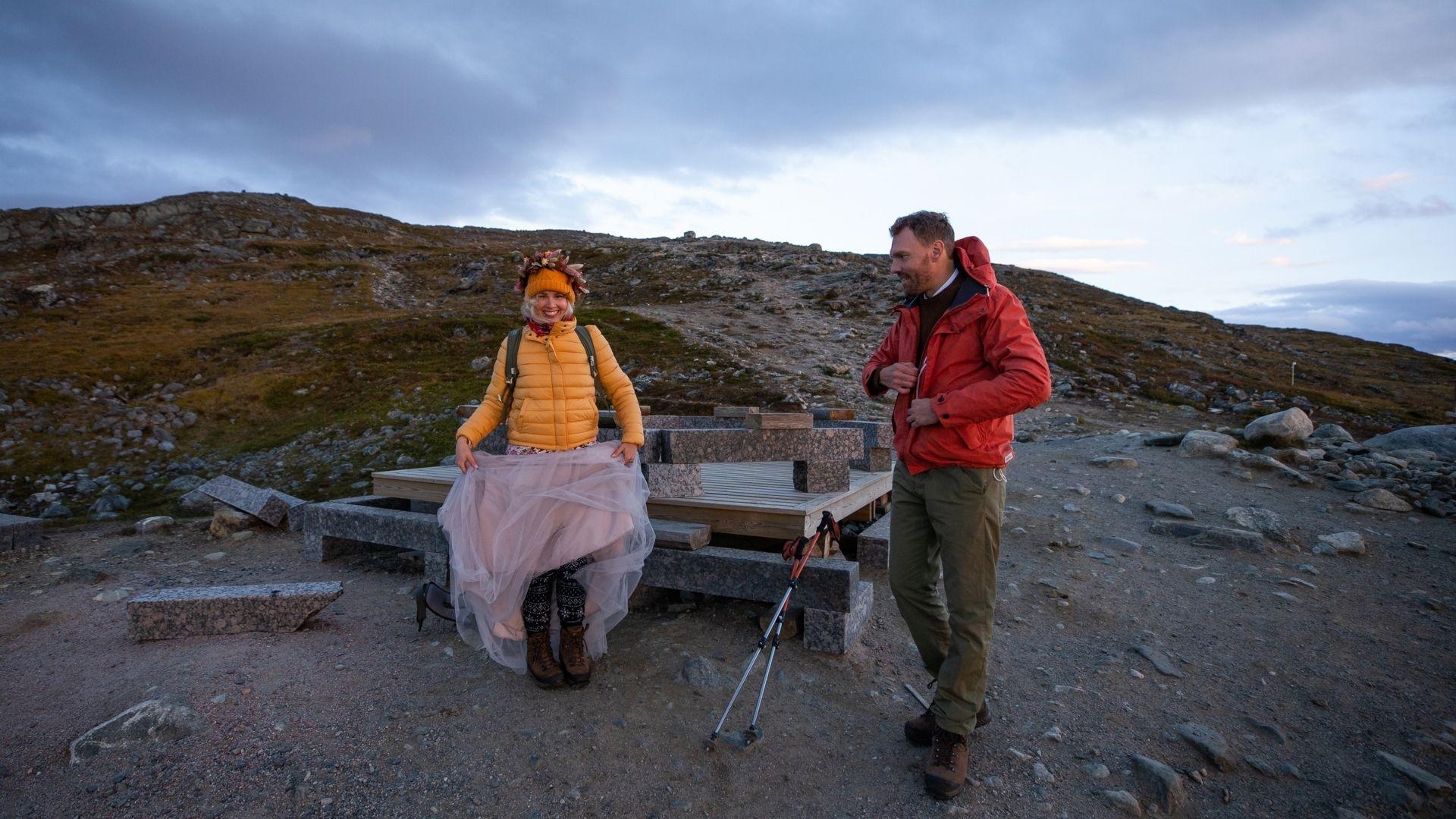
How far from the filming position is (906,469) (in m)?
3.83

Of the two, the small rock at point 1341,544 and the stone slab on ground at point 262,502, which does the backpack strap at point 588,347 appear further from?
the small rock at point 1341,544

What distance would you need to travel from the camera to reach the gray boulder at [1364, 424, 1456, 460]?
10.4 metres

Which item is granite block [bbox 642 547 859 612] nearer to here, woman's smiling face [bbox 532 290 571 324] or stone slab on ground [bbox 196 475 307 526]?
woman's smiling face [bbox 532 290 571 324]

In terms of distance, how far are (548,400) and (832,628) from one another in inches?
97.8

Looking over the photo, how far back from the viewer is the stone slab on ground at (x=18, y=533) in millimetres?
7316

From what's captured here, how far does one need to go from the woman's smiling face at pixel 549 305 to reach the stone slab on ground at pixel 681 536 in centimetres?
170

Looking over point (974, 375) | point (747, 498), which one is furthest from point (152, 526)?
point (974, 375)

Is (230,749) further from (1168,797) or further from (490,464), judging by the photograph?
(1168,797)

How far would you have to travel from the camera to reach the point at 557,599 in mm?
4535

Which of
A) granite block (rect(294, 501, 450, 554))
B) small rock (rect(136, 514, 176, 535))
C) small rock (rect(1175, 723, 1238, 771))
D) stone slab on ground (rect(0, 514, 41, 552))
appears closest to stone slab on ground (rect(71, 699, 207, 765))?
granite block (rect(294, 501, 450, 554))

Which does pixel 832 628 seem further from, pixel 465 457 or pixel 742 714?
pixel 465 457

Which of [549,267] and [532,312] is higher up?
[549,267]

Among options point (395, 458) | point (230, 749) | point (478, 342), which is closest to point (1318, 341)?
point (478, 342)

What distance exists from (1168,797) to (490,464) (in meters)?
4.23
